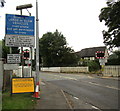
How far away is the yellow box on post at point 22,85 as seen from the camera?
846 centimetres

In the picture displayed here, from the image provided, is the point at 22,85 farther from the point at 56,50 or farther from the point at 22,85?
the point at 56,50

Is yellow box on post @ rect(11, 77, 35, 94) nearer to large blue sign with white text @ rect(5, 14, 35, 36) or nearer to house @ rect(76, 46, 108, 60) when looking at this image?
large blue sign with white text @ rect(5, 14, 35, 36)

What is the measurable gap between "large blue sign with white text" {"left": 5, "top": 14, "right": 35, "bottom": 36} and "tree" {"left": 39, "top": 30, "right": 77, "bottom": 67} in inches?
1394

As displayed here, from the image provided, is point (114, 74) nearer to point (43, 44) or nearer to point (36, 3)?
point (36, 3)

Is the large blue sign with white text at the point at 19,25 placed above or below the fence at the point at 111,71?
above

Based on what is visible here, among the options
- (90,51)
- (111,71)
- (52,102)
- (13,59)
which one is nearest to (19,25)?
(13,59)

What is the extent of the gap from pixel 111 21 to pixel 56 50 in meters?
22.6

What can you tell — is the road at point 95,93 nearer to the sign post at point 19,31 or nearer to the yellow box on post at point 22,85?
the yellow box on post at point 22,85

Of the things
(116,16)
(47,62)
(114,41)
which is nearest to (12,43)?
(116,16)

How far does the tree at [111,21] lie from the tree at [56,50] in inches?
757

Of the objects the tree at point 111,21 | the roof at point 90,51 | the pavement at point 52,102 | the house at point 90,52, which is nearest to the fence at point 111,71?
the tree at point 111,21

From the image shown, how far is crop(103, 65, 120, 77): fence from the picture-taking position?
20.1 meters

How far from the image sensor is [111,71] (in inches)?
822

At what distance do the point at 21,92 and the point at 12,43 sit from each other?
104 inches
